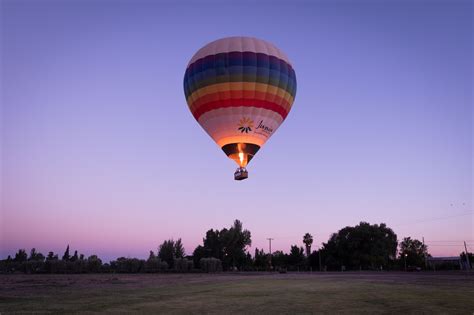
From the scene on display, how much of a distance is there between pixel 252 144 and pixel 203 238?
94.0m

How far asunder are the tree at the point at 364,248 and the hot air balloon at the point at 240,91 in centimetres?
6712

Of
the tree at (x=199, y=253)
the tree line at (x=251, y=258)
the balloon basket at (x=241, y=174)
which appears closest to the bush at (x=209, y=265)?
Result: the tree line at (x=251, y=258)

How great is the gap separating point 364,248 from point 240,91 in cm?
A: 7393

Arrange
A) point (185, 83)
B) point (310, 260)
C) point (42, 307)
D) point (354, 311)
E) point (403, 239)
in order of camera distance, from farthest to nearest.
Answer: point (403, 239) < point (310, 260) < point (185, 83) < point (42, 307) < point (354, 311)

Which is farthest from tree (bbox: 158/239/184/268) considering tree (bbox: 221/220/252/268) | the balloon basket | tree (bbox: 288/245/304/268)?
the balloon basket

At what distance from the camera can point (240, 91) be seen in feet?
90.3

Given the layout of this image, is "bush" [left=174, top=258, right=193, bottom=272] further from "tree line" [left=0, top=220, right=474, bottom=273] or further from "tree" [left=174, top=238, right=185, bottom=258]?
"tree" [left=174, top=238, right=185, bottom=258]

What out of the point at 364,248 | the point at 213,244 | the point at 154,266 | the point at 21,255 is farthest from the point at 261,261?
the point at 21,255

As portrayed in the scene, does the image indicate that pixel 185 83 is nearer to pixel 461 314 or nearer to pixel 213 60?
pixel 213 60

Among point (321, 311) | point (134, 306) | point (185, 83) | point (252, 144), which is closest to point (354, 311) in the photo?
point (321, 311)

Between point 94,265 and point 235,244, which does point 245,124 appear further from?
point 235,244

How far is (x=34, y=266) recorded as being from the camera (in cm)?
7894

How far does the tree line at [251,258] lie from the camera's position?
7731 centimetres

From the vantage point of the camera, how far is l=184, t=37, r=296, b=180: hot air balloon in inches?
1083
